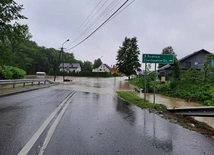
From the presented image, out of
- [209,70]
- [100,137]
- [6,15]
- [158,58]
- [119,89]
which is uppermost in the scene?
[6,15]

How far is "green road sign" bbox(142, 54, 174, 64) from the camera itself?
38.4ft

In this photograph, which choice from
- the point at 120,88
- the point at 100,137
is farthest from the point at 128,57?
the point at 100,137

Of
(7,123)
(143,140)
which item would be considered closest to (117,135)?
(143,140)

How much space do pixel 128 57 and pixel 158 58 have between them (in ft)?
171

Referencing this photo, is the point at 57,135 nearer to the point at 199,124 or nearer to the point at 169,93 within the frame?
the point at 199,124

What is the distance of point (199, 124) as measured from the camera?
7156mm

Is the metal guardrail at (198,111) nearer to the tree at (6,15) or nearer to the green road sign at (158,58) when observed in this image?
the green road sign at (158,58)

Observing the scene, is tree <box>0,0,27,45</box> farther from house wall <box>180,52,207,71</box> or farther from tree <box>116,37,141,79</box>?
tree <box>116,37,141,79</box>

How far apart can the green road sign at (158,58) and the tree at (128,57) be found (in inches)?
1995

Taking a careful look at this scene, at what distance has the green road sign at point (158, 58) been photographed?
11703 mm

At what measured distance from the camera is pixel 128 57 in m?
63.7

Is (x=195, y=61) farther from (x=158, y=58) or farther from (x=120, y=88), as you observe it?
(x=158, y=58)

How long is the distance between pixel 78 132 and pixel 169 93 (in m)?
17.7

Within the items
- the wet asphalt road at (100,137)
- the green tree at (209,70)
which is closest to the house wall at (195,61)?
the green tree at (209,70)
